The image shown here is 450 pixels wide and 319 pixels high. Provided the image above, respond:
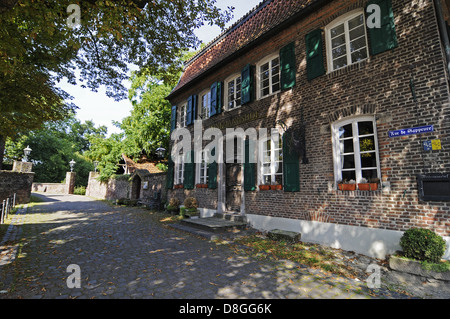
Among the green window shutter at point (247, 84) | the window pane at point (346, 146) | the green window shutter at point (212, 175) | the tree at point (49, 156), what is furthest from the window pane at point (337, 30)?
the tree at point (49, 156)

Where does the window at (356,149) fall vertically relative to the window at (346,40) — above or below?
below

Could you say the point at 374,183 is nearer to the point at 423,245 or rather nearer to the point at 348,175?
the point at 348,175

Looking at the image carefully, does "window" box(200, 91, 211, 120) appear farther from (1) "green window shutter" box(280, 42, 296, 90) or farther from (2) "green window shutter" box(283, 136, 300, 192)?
(2) "green window shutter" box(283, 136, 300, 192)

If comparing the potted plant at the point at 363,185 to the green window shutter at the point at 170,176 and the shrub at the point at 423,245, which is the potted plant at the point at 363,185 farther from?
the green window shutter at the point at 170,176

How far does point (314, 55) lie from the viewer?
689 centimetres

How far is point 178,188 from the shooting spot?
1230cm

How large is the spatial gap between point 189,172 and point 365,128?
8.01m

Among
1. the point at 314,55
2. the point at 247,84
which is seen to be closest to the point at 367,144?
the point at 314,55

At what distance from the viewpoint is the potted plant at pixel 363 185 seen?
211 inches

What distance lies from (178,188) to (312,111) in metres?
8.15

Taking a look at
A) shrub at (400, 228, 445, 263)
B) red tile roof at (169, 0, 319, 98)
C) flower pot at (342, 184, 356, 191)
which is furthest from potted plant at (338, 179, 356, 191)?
red tile roof at (169, 0, 319, 98)

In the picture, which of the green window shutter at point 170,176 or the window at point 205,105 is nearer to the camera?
the window at point 205,105

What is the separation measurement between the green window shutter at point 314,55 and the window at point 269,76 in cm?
132
